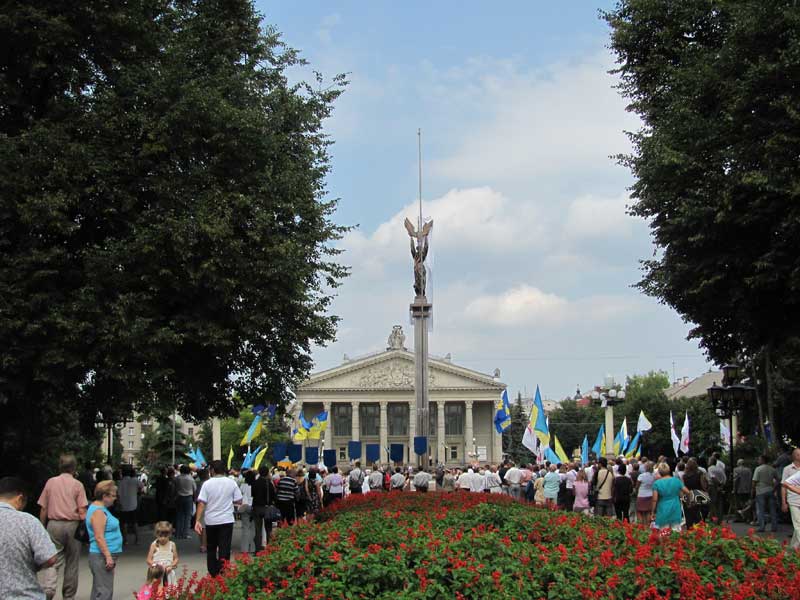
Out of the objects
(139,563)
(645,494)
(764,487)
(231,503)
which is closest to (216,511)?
(231,503)

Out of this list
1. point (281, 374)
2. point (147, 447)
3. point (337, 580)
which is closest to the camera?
point (337, 580)

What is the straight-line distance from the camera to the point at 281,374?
22312mm

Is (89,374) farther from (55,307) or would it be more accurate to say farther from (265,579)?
(265,579)

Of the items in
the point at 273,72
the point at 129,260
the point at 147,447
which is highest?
the point at 273,72

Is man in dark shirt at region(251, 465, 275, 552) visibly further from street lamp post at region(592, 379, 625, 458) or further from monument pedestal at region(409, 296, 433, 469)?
street lamp post at region(592, 379, 625, 458)

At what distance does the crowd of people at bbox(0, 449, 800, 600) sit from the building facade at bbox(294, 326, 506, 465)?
7925 cm

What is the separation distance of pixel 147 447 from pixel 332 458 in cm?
4958

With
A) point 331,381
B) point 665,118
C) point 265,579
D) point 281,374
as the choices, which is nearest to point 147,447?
point 331,381

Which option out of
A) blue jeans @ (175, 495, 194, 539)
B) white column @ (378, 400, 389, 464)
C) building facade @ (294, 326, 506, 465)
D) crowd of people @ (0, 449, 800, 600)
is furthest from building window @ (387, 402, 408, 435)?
blue jeans @ (175, 495, 194, 539)

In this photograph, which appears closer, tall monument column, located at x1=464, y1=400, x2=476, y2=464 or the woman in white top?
the woman in white top

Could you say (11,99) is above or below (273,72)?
below

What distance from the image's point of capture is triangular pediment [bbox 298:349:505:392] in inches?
4375

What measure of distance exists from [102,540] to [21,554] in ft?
13.0

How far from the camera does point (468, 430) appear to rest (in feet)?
370
